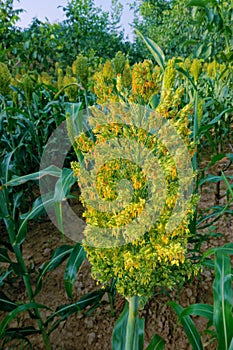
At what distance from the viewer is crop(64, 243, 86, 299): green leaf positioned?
1.05 m

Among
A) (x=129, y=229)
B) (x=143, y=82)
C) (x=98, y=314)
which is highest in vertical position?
(x=143, y=82)

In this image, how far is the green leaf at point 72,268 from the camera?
3.46 feet

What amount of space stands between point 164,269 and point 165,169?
22cm

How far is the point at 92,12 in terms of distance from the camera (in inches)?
312

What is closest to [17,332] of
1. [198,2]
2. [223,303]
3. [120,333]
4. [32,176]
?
[120,333]

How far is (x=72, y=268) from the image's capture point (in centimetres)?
106

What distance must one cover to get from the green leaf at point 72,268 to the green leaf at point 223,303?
1.57ft

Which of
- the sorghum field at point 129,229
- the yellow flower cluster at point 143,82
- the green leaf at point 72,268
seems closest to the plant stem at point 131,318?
the sorghum field at point 129,229

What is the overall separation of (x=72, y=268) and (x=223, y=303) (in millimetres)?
508

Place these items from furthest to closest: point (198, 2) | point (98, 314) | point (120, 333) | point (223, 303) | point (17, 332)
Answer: point (198, 2)
point (98, 314)
point (17, 332)
point (120, 333)
point (223, 303)

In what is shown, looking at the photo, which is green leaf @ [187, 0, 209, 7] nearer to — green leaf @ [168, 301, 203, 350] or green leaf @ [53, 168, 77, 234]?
green leaf @ [53, 168, 77, 234]

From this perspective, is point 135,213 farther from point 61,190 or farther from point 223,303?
point 61,190

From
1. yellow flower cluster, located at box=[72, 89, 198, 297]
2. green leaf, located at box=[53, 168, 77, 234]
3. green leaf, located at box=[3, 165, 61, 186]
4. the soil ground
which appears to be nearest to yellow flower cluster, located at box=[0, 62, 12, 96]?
green leaf, located at box=[3, 165, 61, 186]

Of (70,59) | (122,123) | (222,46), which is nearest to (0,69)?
(122,123)
